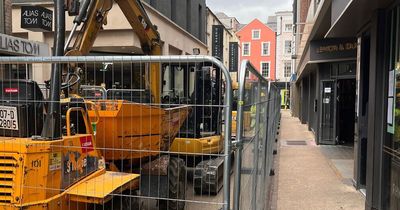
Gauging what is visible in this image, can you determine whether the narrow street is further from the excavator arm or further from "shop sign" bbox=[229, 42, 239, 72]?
"shop sign" bbox=[229, 42, 239, 72]

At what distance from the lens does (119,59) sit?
9.96 ft

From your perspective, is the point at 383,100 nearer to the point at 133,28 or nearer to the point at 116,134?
the point at 116,134

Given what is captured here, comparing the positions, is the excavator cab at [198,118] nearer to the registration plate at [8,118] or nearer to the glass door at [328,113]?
the registration plate at [8,118]

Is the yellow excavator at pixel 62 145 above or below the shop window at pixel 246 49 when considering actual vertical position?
below

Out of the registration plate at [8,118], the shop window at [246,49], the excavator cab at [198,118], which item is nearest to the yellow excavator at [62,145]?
the registration plate at [8,118]

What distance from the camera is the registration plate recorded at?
4.02 m

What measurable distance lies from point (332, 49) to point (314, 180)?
626cm

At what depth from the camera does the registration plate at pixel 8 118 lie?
13.2ft

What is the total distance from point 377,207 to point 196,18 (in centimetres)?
2612

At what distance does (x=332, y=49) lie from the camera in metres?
13.4

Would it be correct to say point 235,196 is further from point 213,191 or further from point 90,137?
point 213,191

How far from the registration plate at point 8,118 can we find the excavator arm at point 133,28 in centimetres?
163

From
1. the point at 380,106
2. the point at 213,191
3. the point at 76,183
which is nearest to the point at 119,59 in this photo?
the point at 76,183

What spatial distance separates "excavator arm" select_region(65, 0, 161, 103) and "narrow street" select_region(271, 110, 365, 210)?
3.09 m
